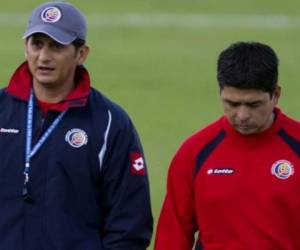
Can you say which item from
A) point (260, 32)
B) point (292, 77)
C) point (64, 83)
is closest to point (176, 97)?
point (292, 77)

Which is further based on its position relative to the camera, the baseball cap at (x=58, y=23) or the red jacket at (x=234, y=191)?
the baseball cap at (x=58, y=23)

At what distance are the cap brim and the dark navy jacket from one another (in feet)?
0.80

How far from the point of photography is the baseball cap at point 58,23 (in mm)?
7801

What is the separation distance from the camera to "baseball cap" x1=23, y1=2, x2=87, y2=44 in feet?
25.6

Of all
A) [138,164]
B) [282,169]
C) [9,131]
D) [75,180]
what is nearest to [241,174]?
[282,169]

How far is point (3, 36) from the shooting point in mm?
19578

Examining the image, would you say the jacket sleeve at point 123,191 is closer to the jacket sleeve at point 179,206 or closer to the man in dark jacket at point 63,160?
the man in dark jacket at point 63,160

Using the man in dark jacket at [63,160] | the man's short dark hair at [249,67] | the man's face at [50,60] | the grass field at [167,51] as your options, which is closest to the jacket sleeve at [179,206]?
the man in dark jacket at [63,160]

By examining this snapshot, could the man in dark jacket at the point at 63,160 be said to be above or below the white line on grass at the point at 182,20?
below

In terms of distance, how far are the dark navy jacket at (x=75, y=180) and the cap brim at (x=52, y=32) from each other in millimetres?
245

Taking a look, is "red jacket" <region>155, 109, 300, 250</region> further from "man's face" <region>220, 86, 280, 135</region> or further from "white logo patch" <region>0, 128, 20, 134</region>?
"white logo patch" <region>0, 128, 20, 134</region>

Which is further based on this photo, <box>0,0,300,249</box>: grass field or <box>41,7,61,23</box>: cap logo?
<box>0,0,300,249</box>: grass field

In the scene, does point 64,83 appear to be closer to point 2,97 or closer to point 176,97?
point 2,97

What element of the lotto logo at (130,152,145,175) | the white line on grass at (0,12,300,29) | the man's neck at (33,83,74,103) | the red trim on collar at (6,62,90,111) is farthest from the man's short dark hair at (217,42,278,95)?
the white line on grass at (0,12,300,29)
